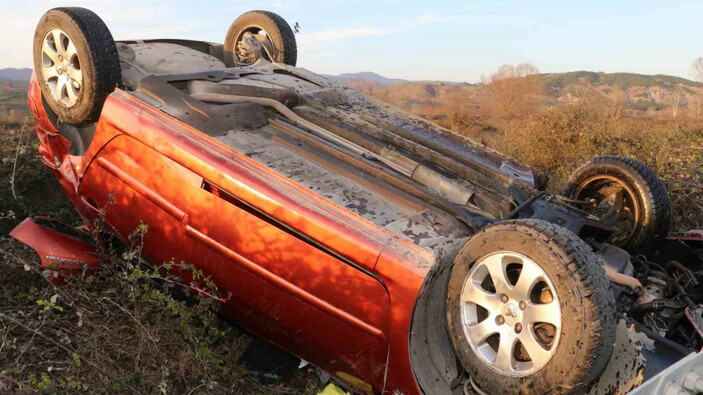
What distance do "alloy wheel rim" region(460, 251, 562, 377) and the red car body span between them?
30 cm

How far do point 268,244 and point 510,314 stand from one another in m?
1.29

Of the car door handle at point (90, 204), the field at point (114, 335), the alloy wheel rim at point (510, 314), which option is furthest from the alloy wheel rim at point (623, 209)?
the car door handle at point (90, 204)

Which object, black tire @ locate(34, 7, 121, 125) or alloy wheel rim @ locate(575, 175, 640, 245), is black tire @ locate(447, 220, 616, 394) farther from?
black tire @ locate(34, 7, 121, 125)

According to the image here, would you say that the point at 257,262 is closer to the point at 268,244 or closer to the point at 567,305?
the point at 268,244

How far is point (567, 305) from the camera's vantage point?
2.19 meters

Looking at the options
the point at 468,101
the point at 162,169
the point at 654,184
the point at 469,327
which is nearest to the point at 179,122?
the point at 162,169

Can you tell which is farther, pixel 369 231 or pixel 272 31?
pixel 272 31

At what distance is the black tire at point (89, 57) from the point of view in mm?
3645

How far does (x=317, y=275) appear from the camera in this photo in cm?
268

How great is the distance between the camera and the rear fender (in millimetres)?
3627

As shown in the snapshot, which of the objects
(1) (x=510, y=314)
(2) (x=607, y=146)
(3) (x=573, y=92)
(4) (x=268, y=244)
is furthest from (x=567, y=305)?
(3) (x=573, y=92)

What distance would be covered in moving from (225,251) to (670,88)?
41540 mm

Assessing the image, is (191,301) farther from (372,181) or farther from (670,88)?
(670,88)

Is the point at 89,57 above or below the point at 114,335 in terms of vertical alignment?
above
